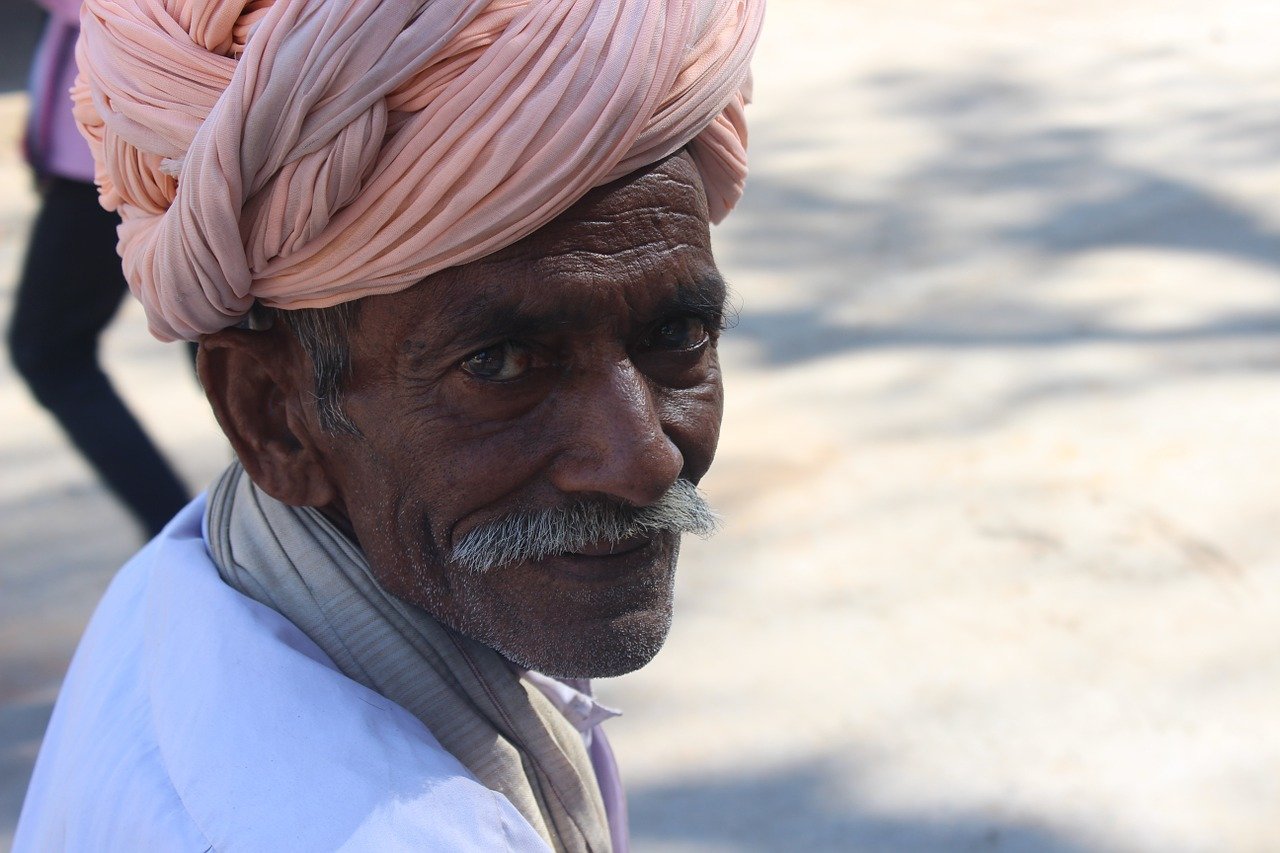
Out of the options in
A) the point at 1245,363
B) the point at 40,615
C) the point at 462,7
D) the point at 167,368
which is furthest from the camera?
the point at 167,368

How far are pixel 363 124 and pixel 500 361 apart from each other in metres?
0.30

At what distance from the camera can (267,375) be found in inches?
66.0

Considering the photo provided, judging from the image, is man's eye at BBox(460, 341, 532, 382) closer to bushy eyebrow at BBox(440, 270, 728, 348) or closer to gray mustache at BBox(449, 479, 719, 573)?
bushy eyebrow at BBox(440, 270, 728, 348)

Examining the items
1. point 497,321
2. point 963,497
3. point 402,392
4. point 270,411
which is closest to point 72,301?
point 270,411

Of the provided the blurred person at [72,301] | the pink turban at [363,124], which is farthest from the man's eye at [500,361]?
the blurred person at [72,301]

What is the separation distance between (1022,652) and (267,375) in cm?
231

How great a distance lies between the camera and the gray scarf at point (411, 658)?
1630mm

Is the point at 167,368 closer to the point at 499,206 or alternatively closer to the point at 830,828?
the point at 830,828

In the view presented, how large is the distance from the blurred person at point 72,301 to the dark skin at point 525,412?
1.64m

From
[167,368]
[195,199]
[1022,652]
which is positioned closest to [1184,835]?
[1022,652]

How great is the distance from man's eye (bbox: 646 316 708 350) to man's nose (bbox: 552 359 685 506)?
0.08 meters

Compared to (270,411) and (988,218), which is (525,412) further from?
(988,218)

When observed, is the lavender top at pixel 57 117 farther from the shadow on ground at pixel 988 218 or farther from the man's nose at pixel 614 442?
the shadow on ground at pixel 988 218

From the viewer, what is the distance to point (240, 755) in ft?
4.48
